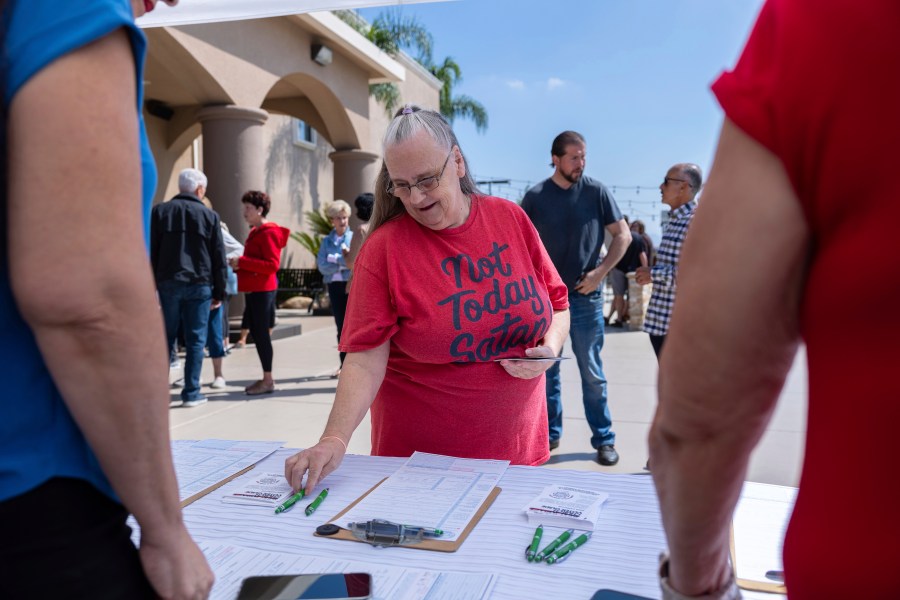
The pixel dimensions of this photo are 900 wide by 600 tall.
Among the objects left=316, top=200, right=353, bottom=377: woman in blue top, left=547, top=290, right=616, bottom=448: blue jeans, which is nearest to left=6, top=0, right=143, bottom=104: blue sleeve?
left=547, top=290, right=616, bottom=448: blue jeans

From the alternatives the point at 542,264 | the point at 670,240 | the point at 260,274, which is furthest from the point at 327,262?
the point at 542,264

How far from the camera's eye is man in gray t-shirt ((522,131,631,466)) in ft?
14.4

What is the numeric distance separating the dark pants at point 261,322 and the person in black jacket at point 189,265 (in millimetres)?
526

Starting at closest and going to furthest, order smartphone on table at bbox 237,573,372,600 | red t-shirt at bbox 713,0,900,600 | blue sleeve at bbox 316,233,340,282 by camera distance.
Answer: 1. red t-shirt at bbox 713,0,900,600
2. smartphone on table at bbox 237,573,372,600
3. blue sleeve at bbox 316,233,340,282

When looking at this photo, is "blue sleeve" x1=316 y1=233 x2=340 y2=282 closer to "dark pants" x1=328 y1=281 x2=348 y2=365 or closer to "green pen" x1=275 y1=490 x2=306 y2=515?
"dark pants" x1=328 y1=281 x2=348 y2=365

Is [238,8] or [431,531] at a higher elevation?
[238,8]

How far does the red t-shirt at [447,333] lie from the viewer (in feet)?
6.23

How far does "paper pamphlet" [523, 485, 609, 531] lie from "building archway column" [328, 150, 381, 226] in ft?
36.3

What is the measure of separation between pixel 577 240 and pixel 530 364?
2.65 meters

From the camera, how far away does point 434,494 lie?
1513 mm

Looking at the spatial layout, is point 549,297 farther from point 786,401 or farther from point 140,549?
point 786,401

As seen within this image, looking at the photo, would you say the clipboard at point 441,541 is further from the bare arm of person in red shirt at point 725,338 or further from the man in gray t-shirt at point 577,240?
the man in gray t-shirt at point 577,240

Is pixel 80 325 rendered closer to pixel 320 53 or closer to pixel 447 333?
pixel 447 333

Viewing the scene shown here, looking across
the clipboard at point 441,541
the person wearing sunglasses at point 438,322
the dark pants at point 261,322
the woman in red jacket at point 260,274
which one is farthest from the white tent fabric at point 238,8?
the dark pants at point 261,322
